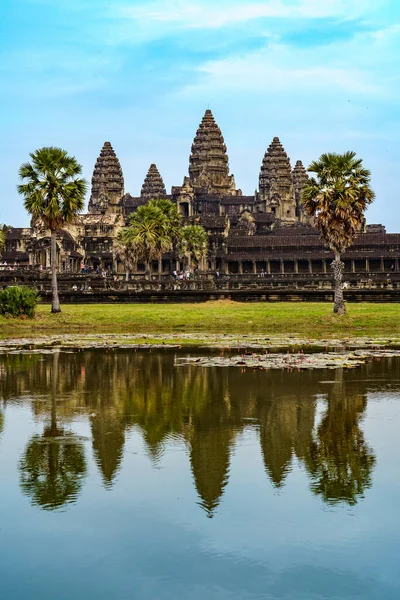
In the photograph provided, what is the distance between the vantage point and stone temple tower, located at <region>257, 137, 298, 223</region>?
597 feet

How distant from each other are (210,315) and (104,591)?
41099 mm

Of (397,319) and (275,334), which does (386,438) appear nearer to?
(275,334)

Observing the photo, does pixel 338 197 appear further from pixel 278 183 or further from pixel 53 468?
pixel 278 183

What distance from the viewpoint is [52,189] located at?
55500mm

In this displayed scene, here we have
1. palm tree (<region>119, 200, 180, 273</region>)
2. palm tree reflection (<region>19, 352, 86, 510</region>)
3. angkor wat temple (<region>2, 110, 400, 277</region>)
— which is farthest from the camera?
angkor wat temple (<region>2, 110, 400, 277</region>)

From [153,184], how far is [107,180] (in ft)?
35.5

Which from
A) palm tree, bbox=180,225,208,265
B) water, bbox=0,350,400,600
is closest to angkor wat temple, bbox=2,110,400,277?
palm tree, bbox=180,225,208,265

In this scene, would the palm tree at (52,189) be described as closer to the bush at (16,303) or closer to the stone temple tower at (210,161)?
the bush at (16,303)

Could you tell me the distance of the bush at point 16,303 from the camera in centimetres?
5294

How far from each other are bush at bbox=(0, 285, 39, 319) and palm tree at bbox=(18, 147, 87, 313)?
88.7 inches

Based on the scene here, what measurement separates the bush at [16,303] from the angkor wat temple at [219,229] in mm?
45760

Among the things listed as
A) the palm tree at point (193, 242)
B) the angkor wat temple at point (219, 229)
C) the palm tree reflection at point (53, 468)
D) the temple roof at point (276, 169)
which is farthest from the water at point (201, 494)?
the temple roof at point (276, 169)

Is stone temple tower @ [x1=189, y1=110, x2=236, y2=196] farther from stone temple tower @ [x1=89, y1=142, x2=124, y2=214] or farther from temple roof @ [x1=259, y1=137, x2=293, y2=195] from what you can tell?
stone temple tower @ [x1=89, y1=142, x2=124, y2=214]

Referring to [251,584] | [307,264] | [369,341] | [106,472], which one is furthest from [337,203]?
[307,264]
